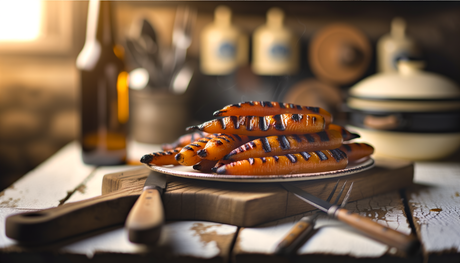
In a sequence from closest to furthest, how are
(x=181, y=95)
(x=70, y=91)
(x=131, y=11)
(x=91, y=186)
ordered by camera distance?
(x=91, y=186)
(x=181, y=95)
(x=131, y=11)
(x=70, y=91)

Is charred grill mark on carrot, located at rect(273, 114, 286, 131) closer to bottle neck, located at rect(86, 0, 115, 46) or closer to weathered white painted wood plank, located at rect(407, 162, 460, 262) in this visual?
weathered white painted wood plank, located at rect(407, 162, 460, 262)

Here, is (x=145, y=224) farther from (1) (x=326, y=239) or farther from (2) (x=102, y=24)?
(2) (x=102, y=24)

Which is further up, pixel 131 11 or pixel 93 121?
pixel 131 11

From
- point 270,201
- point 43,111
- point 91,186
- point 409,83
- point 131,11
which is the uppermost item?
point 131,11

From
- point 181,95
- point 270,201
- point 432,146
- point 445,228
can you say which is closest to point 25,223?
point 270,201

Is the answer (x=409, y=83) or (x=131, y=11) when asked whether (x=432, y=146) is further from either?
(x=131, y=11)

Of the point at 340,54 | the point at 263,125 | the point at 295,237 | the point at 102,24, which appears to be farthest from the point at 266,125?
the point at 340,54
